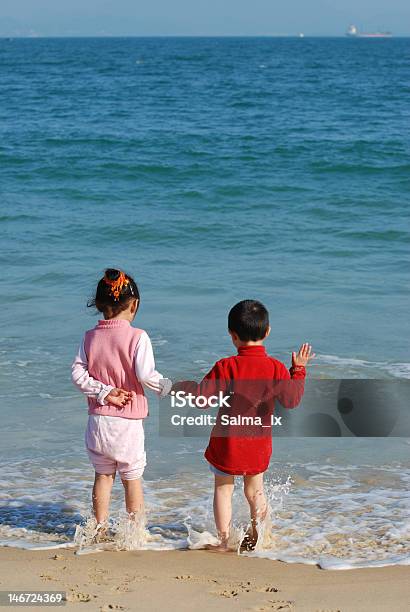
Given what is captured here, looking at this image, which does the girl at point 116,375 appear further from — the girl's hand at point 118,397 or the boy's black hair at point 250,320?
the boy's black hair at point 250,320

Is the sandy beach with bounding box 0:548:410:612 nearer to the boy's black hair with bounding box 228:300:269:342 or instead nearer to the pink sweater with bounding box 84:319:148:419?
the pink sweater with bounding box 84:319:148:419

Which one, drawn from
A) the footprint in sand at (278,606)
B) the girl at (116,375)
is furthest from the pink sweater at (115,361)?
the footprint in sand at (278,606)

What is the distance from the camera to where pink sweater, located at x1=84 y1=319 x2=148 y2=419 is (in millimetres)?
3857

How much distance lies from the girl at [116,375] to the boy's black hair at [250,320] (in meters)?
0.38

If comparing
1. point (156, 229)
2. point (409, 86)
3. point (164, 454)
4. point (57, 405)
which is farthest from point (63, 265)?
point (409, 86)

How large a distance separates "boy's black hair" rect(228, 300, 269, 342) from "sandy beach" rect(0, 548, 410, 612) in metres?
0.97

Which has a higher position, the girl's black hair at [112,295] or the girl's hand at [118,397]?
the girl's black hair at [112,295]

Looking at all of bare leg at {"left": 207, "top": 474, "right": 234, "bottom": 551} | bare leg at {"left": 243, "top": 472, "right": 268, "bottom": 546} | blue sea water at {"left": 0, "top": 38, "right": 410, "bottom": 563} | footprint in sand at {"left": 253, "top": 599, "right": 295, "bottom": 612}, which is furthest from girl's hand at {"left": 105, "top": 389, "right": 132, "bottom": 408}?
footprint in sand at {"left": 253, "top": 599, "right": 295, "bottom": 612}

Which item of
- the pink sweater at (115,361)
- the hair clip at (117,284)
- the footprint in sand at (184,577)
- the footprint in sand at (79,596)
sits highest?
the hair clip at (117,284)

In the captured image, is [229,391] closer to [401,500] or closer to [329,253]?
[401,500]

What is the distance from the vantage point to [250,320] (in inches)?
148

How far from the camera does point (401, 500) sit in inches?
186

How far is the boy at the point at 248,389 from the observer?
376 centimetres

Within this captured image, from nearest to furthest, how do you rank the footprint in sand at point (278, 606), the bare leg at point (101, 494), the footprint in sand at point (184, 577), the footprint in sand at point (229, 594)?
the footprint in sand at point (278, 606), the footprint in sand at point (229, 594), the footprint in sand at point (184, 577), the bare leg at point (101, 494)
